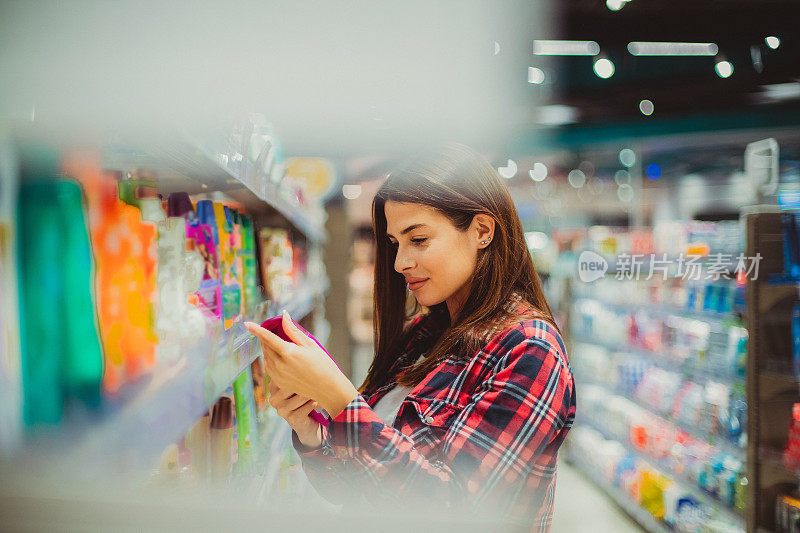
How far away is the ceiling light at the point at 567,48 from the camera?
3.73 metres

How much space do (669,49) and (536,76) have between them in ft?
2.78

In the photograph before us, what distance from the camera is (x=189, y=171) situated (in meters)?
1.13

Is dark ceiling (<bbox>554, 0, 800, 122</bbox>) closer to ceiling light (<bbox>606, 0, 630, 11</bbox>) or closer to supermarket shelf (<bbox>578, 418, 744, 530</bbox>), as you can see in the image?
ceiling light (<bbox>606, 0, 630, 11</bbox>)

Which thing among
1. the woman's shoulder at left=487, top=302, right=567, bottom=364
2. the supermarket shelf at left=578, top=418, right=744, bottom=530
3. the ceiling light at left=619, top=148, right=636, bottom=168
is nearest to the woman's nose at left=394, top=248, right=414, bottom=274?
the woman's shoulder at left=487, top=302, right=567, bottom=364

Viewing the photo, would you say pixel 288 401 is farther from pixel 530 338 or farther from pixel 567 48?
pixel 567 48

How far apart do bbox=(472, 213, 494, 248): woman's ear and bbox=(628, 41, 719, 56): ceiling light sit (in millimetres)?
2946

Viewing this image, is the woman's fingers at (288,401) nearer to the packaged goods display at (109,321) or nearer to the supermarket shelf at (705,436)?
the packaged goods display at (109,321)

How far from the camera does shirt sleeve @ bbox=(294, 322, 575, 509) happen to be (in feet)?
2.85

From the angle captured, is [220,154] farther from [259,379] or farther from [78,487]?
[259,379]

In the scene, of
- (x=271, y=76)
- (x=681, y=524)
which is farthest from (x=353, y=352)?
(x=681, y=524)

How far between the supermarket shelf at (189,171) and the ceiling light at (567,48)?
267cm

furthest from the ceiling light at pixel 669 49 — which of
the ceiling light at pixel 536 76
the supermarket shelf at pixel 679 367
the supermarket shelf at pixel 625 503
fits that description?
the supermarket shelf at pixel 625 503

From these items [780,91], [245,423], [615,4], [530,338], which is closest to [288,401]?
[530,338]

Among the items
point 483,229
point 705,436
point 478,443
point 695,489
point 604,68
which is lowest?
point 695,489
